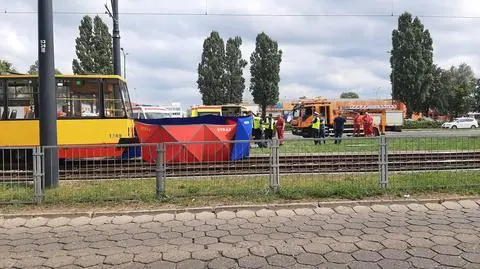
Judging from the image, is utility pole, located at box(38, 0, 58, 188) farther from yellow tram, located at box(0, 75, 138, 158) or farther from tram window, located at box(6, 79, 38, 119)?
tram window, located at box(6, 79, 38, 119)

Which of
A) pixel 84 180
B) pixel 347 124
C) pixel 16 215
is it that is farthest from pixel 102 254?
pixel 347 124

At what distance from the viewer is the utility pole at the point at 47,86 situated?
29.3ft

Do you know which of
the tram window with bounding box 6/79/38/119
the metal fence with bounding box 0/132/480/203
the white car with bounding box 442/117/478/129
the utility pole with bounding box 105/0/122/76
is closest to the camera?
the metal fence with bounding box 0/132/480/203

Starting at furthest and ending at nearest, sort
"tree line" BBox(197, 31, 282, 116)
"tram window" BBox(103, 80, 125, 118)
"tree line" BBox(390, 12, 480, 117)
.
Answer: "tree line" BBox(197, 31, 282, 116) → "tree line" BBox(390, 12, 480, 117) → "tram window" BBox(103, 80, 125, 118)

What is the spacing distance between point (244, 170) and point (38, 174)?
372 cm

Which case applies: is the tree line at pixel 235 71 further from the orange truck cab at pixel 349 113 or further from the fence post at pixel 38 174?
the fence post at pixel 38 174

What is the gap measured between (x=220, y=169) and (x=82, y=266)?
4.34 metres

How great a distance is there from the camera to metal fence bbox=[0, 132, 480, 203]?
849 cm

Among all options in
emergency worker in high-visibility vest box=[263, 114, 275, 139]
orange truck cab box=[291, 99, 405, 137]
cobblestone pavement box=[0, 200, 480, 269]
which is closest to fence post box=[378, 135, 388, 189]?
cobblestone pavement box=[0, 200, 480, 269]

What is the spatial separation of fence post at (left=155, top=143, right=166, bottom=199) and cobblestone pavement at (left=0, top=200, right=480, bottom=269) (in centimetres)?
98

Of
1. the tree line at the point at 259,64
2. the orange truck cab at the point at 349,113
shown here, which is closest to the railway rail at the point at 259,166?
the orange truck cab at the point at 349,113

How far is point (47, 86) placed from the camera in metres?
9.11

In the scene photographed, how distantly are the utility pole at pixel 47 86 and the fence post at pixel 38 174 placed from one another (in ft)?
1.69

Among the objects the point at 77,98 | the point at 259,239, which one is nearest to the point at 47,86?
the point at 77,98
